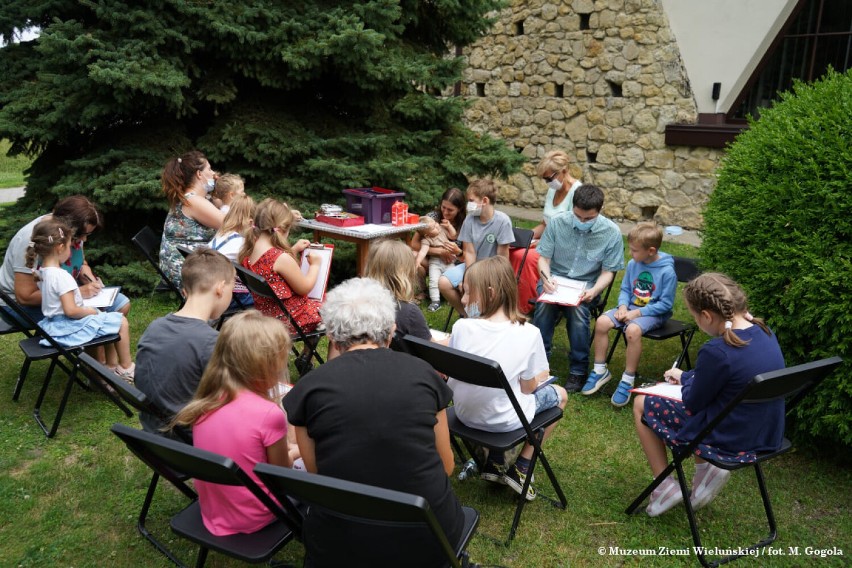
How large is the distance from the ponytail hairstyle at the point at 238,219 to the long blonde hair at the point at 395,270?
4.88ft

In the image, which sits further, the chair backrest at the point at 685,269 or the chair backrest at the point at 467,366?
Answer: the chair backrest at the point at 685,269

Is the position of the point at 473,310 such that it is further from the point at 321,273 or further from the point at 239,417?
the point at 239,417

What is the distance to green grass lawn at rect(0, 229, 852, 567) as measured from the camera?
286 centimetres

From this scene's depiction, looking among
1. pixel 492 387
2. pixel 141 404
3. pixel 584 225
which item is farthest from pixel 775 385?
pixel 141 404

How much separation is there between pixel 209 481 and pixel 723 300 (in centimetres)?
221

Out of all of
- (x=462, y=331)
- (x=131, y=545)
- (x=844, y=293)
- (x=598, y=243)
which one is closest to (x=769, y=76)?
(x=598, y=243)

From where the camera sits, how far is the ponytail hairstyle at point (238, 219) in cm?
453

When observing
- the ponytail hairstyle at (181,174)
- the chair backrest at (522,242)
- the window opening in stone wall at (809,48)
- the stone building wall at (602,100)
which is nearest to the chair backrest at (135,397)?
the ponytail hairstyle at (181,174)

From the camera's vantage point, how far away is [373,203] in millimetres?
5883

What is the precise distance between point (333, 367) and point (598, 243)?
3210 millimetres

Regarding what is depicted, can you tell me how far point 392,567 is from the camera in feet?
6.46

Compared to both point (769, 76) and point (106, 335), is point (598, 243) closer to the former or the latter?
point (106, 335)

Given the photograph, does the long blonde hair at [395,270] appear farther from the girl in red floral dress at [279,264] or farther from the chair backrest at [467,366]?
the girl in red floral dress at [279,264]

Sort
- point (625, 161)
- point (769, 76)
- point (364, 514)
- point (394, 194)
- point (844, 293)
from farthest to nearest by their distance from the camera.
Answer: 1. point (625, 161)
2. point (769, 76)
3. point (394, 194)
4. point (844, 293)
5. point (364, 514)
